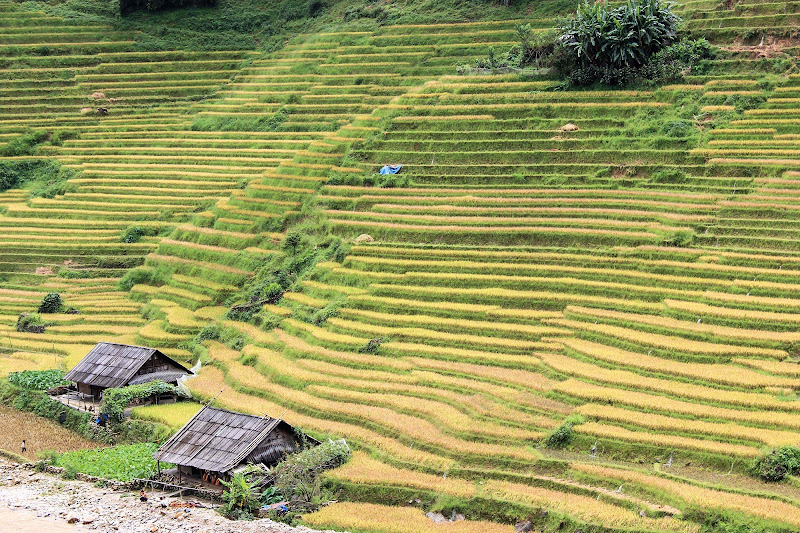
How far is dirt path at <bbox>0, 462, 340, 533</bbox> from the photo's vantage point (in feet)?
66.2

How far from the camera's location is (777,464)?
19.1 m

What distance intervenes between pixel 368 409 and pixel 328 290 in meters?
7.63

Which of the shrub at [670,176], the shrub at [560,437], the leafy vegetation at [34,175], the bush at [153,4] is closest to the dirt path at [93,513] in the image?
the shrub at [560,437]

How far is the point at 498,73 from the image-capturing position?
41438 millimetres

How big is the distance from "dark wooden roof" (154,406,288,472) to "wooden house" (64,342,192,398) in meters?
4.70

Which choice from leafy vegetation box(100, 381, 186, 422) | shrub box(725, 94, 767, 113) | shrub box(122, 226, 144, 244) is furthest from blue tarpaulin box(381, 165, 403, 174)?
leafy vegetation box(100, 381, 186, 422)

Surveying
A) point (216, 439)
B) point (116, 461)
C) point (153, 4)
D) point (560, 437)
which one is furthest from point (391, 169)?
point (153, 4)

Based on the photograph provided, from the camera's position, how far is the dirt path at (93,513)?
20188 mm

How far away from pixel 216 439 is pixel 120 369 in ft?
21.5

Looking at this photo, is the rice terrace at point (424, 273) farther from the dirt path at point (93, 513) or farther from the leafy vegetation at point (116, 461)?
the dirt path at point (93, 513)

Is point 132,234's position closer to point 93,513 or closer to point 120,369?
point 120,369

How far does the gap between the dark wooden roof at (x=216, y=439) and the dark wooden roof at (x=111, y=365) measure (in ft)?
15.8

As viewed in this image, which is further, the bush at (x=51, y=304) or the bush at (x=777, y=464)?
the bush at (x=51, y=304)

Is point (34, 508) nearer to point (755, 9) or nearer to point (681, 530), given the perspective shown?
point (681, 530)
